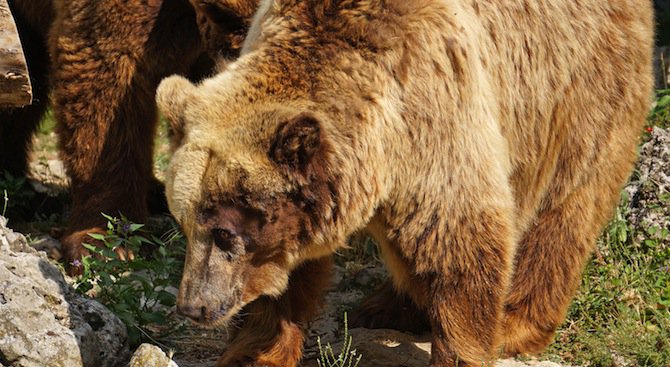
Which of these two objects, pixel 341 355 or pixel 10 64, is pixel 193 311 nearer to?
pixel 341 355

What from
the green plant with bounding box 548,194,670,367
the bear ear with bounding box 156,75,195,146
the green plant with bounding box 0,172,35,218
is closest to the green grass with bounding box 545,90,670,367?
the green plant with bounding box 548,194,670,367

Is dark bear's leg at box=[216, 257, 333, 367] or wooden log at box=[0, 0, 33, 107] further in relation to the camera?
dark bear's leg at box=[216, 257, 333, 367]

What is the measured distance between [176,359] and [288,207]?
1470 millimetres

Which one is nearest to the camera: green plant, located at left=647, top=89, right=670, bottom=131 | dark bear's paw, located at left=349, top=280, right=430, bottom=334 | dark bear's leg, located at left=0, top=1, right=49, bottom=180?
dark bear's paw, located at left=349, top=280, right=430, bottom=334

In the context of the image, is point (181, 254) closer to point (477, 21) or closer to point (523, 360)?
point (523, 360)

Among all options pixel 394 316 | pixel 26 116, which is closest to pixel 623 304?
pixel 394 316

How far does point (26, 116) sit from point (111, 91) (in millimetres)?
1871

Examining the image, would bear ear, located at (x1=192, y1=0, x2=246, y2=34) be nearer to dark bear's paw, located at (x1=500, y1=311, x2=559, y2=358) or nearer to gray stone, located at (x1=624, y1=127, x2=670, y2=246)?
dark bear's paw, located at (x1=500, y1=311, x2=559, y2=358)

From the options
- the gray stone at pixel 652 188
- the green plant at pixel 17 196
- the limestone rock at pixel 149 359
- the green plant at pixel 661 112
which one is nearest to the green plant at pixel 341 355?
the limestone rock at pixel 149 359

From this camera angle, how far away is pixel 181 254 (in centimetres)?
692

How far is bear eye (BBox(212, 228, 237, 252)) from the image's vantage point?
471cm

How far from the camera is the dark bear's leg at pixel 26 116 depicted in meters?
8.20

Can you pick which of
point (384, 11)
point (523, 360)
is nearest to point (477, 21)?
point (384, 11)

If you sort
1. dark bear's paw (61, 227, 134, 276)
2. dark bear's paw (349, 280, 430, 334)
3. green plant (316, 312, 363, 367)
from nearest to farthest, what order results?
green plant (316, 312, 363, 367) < dark bear's paw (349, 280, 430, 334) < dark bear's paw (61, 227, 134, 276)
